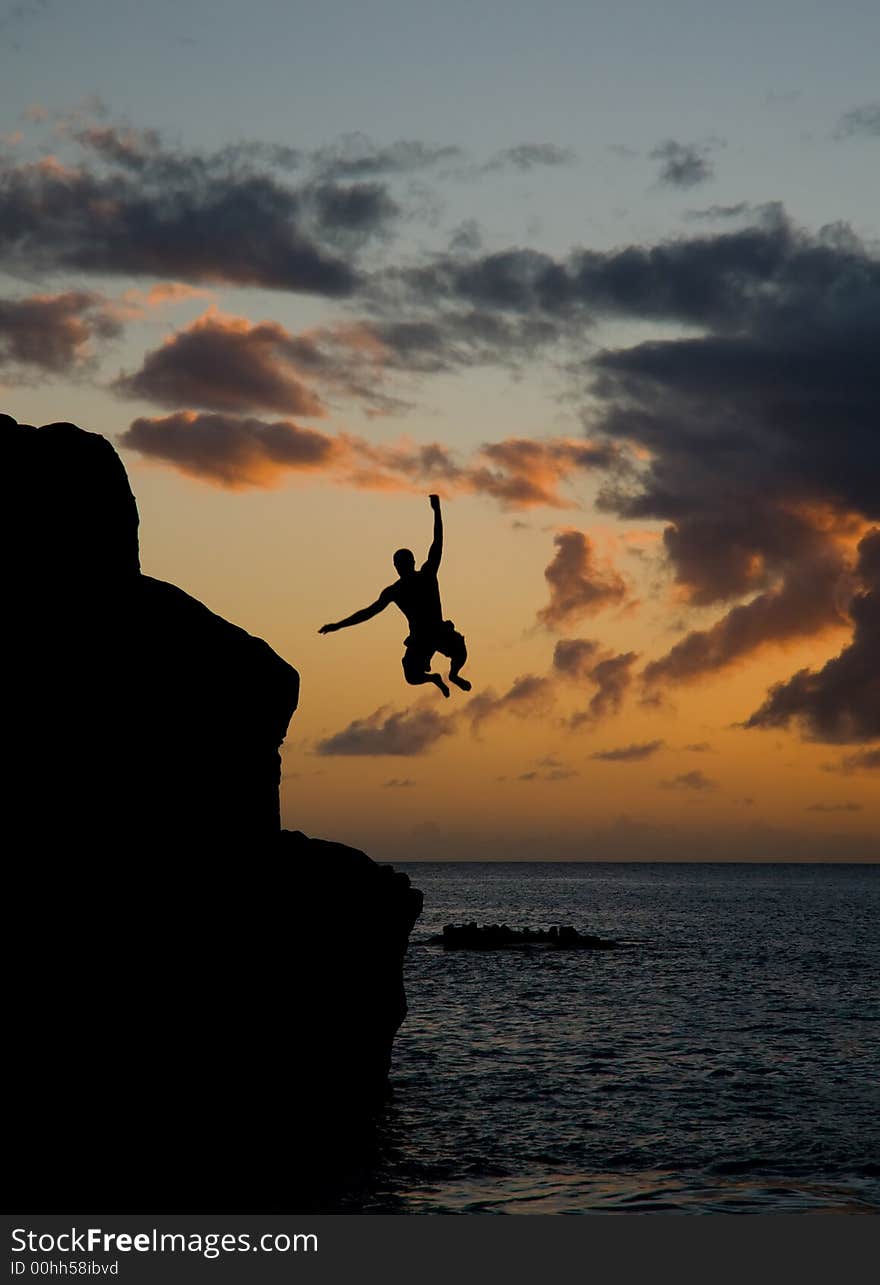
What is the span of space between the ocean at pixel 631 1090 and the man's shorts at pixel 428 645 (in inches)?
442

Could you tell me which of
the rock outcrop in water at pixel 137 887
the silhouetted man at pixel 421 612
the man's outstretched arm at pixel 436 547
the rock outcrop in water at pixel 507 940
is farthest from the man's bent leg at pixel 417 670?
the rock outcrop in water at pixel 507 940

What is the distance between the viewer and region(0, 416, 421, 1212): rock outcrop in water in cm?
1800

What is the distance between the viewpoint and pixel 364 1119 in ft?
88.9

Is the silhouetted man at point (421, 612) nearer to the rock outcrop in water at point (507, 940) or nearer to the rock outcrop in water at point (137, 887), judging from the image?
the rock outcrop in water at point (137, 887)

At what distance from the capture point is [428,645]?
49.4 feet

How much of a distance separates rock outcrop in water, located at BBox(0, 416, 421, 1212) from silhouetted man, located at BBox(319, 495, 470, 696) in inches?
263

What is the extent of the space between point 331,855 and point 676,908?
128960 millimetres

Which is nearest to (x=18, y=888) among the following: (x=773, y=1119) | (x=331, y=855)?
(x=331, y=855)

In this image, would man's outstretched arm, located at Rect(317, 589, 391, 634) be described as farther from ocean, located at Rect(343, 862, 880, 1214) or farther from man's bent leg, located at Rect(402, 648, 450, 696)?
ocean, located at Rect(343, 862, 880, 1214)

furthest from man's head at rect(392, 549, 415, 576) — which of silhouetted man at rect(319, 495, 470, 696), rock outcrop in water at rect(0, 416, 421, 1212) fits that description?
rock outcrop in water at rect(0, 416, 421, 1212)

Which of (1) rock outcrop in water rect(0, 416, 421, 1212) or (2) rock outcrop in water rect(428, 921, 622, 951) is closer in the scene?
(1) rock outcrop in water rect(0, 416, 421, 1212)

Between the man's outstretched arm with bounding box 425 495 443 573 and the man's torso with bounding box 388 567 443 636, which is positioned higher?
the man's outstretched arm with bounding box 425 495 443 573

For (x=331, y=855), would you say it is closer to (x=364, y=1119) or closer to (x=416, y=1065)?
(x=364, y=1119)

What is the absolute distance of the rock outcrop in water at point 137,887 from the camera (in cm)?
1800
